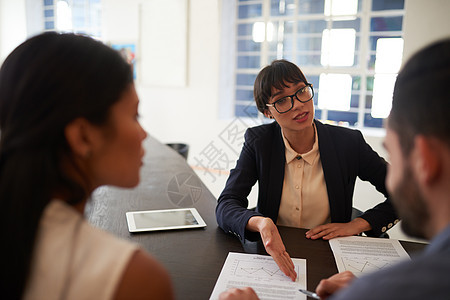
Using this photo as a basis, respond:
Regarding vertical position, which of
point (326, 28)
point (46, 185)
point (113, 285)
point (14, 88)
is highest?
point (326, 28)

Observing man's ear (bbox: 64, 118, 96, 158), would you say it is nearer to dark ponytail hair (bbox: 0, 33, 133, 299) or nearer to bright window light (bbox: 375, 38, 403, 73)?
dark ponytail hair (bbox: 0, 33, 133, 299)

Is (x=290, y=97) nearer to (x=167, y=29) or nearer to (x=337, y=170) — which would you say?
(x=337, y=170)

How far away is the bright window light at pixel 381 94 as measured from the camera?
5438mm

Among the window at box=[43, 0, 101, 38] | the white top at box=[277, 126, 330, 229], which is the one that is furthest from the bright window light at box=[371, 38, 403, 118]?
the window at box=[43, 0, 101, 38]

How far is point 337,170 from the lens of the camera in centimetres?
199

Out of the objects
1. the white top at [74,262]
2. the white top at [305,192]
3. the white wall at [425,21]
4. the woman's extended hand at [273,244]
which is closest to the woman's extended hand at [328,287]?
the woman's extended hand at [273,244]

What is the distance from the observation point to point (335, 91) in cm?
589

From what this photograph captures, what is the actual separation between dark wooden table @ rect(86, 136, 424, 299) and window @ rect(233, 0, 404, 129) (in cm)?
403

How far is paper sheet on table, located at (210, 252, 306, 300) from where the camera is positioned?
46.4 inches

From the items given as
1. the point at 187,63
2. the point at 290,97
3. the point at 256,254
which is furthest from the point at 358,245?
the point at 187,63

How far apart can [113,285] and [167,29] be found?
6388 millimetres

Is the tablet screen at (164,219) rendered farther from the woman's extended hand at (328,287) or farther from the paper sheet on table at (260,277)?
the woman's extended hand at (328,287)

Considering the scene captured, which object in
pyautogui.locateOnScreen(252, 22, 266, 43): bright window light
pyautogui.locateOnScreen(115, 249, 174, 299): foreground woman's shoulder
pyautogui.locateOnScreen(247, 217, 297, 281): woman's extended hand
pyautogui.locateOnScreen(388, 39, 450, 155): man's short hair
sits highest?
pyautogui.locateOnScreen(252, 22, 266, 43): bright window light

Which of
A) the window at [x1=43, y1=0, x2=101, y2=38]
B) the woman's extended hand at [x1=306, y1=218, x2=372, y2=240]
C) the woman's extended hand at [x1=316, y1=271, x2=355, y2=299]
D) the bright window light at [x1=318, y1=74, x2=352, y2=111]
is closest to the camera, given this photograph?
the woman's extended hand at [x1=316, y1=271, x2=355, y2=299]
